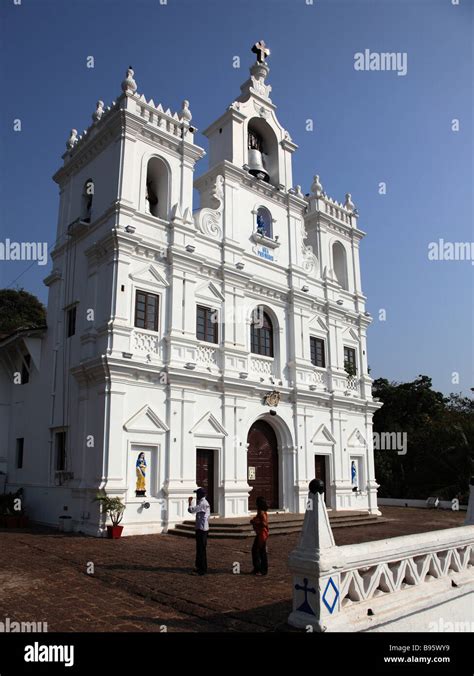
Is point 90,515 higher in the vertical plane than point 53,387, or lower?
lower

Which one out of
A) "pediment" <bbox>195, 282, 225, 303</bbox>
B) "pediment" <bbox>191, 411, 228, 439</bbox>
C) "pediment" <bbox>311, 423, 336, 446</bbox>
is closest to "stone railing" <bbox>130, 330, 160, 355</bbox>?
"pediment" <bbox>195, 282, 225, 303</bbox>

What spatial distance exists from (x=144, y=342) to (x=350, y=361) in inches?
436

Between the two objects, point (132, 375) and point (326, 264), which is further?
point (326, 264)

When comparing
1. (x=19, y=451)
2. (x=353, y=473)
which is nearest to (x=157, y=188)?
(x=19, y=451)

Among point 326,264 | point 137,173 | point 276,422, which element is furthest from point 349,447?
point 137,173

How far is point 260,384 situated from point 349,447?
5.97 metres

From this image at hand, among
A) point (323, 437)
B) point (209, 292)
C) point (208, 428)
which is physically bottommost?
point (323, 437)

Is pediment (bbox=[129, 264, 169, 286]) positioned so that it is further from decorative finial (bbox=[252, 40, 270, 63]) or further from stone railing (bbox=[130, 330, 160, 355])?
decorative finial (bbox=[252, 40, 270, 63])

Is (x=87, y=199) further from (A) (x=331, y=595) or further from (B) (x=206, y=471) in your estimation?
(A) (x=331, y=595)

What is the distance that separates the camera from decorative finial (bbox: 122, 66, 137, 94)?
17.4 metres

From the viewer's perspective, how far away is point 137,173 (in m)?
17.4

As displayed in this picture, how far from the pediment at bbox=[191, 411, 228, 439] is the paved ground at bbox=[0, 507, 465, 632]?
12.6 feet

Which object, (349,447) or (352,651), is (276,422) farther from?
(352,651)

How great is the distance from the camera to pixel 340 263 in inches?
1004
